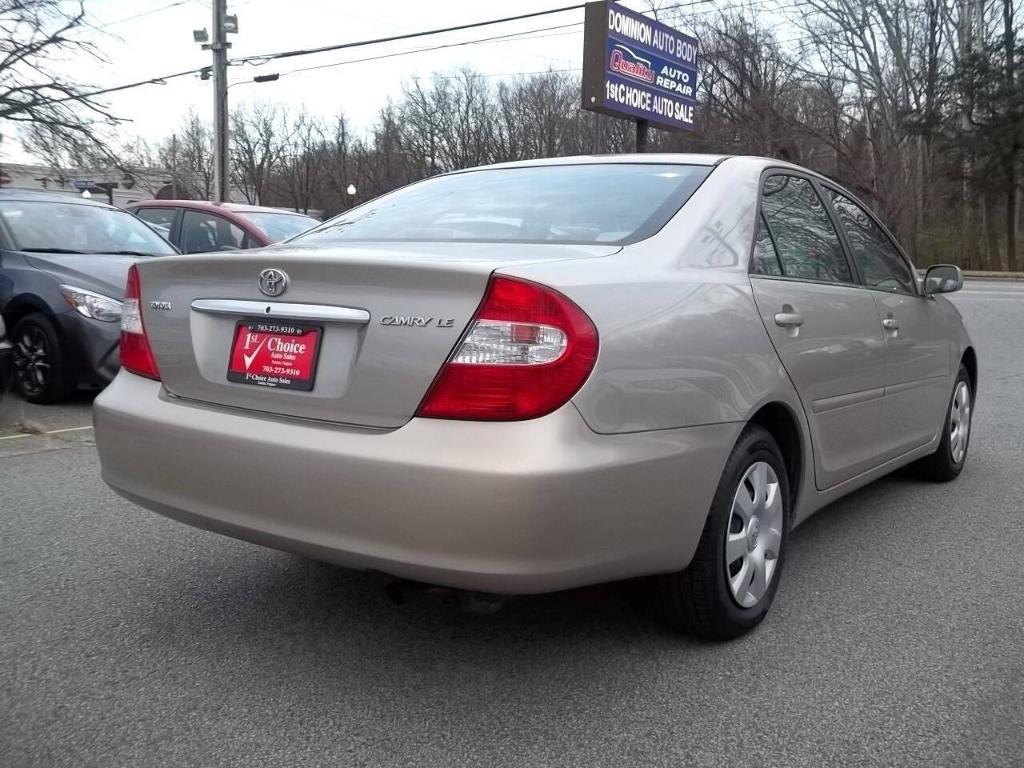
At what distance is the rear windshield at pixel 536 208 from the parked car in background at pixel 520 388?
0.04 ft

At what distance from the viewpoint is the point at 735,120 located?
38.2 metres

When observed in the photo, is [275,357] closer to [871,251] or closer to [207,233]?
[871,251]

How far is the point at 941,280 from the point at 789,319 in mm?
1898

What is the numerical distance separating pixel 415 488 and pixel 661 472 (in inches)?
26.1

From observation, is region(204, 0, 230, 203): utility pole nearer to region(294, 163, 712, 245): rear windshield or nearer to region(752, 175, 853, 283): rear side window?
region(294, 163, 712, 245): rear windshield

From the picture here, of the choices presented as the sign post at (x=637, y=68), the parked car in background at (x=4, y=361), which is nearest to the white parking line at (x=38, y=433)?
the parked car in background at (x=4, y=361)

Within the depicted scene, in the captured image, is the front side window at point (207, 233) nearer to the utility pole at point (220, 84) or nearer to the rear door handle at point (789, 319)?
the rear door handle at point (789, 319)

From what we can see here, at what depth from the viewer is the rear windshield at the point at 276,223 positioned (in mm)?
9734

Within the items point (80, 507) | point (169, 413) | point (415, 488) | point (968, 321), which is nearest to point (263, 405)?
point (169, 413)

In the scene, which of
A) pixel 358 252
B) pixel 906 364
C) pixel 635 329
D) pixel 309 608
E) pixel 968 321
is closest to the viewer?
pixel 635 329

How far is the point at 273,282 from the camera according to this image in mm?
2691

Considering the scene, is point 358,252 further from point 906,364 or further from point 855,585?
point 906,364

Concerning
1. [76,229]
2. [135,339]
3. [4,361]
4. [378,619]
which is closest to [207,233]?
[76,229]

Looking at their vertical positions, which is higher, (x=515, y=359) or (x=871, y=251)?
(x=871, y=251)
